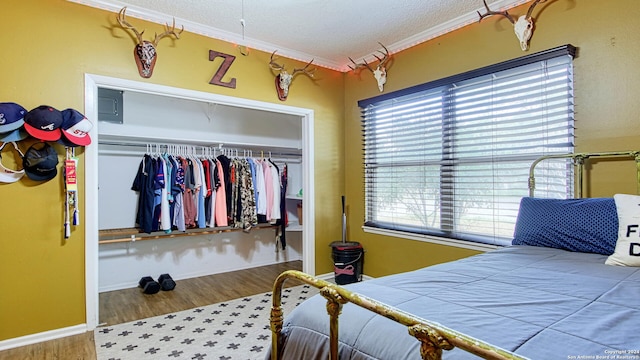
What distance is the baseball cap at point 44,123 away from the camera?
89.5 inches

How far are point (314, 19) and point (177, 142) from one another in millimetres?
2154

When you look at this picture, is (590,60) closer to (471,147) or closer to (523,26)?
(523,26)

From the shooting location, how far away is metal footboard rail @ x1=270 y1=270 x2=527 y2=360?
0.63 m

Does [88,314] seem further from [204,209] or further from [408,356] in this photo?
[408,356]

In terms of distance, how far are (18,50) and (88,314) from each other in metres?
1.95

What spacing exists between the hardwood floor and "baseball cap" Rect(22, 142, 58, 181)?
116 cm

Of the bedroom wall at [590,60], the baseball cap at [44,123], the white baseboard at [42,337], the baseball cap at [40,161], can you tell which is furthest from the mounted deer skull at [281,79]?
the white baseboard at [42,337]

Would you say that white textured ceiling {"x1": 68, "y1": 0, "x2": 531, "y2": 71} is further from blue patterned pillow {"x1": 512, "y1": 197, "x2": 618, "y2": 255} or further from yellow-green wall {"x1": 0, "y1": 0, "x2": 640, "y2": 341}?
blue patterned pillow {"x1": 512, "y1": 197, "x2": 618, "y2": 255}

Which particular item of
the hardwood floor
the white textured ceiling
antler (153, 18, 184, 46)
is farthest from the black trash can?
antler (153, 18, 184, 46)

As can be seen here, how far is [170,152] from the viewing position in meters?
4.08

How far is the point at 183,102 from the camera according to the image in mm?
4152

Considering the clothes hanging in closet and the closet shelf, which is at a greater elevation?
the clothes hanging in closet

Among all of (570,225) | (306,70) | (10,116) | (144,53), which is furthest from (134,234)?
(570,225)

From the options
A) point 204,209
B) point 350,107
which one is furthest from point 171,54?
point 350,107
